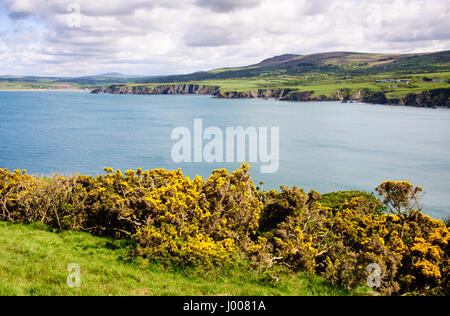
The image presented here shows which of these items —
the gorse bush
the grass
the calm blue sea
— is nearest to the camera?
the grass

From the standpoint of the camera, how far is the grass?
31.5ft

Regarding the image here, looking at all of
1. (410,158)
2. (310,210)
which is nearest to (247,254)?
(310,210)

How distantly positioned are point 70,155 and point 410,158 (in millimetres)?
74383

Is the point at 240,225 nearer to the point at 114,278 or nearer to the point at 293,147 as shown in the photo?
the point at 114,278

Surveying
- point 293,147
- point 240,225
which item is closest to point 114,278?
point 240,225

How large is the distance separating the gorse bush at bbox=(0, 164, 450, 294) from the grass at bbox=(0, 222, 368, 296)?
640 millimetres

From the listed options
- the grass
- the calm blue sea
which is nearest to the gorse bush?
the grass

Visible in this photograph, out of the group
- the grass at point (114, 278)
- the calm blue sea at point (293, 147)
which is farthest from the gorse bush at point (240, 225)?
the calm blue sea at point (293, 147)

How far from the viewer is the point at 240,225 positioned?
1577cm

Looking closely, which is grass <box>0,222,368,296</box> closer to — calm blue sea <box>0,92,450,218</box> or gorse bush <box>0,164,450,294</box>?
gorse bush <box>0,164,450,294</box>

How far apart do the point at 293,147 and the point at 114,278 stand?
251 ft

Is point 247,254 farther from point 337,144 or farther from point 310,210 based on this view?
point 337,144

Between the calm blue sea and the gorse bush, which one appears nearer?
the gorse bush

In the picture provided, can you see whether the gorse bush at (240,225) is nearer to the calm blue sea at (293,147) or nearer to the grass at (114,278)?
the grass at (114,278)
